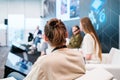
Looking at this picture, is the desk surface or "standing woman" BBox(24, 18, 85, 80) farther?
the desk surface

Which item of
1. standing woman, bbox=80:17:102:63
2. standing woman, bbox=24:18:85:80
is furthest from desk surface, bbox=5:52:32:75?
standing woman, bbox=80:17:102:63

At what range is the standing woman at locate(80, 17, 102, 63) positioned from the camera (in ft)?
12.3

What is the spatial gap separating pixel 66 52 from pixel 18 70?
987mm

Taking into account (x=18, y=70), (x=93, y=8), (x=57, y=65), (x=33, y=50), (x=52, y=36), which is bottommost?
(x=33, y=50)

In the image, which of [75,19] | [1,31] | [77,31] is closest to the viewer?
[77,31]

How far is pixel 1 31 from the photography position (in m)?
14.8

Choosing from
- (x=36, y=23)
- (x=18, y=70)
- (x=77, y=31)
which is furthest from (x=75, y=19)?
(x=36, y=23)

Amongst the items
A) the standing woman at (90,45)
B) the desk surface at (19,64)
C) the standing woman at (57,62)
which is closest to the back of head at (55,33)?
the standing woman at (57,62)

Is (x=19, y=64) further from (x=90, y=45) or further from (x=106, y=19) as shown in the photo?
(x=106, y=19)

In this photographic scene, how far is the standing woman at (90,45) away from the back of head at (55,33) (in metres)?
1.97

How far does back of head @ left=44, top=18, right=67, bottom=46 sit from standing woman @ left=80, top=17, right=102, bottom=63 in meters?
1.97

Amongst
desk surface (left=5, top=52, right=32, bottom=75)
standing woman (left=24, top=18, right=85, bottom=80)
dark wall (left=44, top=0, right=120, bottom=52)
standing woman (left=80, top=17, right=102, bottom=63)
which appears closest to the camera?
standing woman (left=24, top=18, right=85, bottom=80)

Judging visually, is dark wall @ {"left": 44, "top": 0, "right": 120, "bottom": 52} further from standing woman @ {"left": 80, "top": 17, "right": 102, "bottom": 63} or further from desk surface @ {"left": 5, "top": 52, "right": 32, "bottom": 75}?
desk surface @ {"left": 5, "top": 52, "right": 32, "bottom": 75}

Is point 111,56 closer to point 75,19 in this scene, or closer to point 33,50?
point 75,19
